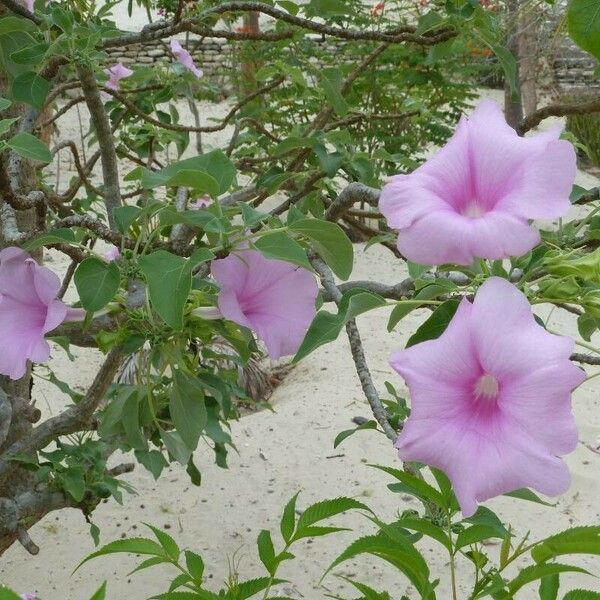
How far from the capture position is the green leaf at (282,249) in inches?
26.2

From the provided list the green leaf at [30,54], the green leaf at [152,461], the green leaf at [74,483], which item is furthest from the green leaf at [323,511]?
the green leaf at [152,461]

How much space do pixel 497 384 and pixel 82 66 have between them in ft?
2.48

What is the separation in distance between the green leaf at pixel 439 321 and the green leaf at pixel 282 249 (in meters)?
0.10

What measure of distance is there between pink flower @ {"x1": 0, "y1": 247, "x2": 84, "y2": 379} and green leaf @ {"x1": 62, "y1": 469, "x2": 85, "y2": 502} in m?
0.70

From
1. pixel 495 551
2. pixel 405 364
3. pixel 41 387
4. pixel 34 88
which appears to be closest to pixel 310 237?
pixel 405 364

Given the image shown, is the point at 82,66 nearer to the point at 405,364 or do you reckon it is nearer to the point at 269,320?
the point at 269,320

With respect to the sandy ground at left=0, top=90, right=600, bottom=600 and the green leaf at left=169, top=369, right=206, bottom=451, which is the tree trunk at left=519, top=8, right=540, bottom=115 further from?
the green leaf at left=169, top=369, right=206, bottom=451

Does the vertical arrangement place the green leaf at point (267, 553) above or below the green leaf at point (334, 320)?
below

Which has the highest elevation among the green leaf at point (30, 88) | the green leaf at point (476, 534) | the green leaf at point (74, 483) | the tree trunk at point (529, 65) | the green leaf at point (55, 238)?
the tree trunk at point (529, 65)

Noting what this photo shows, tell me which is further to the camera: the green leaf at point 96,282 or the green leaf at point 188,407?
the green leaf at point 188,407

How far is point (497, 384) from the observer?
21.8 inches

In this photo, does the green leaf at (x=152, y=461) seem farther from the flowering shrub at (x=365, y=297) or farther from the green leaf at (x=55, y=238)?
the green leaf at (x=55, y=238)

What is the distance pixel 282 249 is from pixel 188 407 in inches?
12.2

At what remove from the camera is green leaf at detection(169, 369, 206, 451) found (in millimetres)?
916
